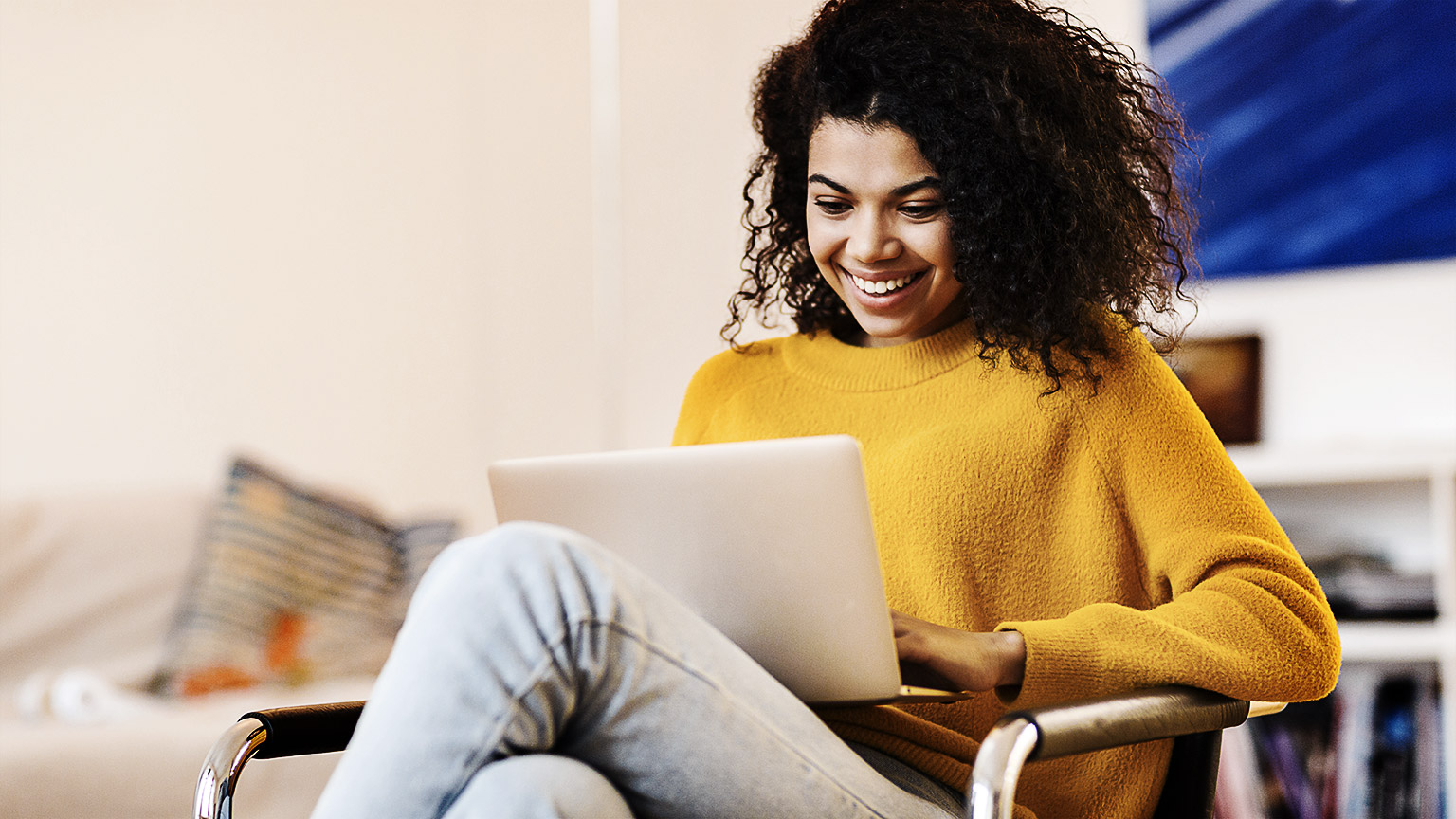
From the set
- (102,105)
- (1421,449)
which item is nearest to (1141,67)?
(1421,449)

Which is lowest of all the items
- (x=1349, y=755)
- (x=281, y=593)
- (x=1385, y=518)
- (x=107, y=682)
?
(x=1349, y=755)

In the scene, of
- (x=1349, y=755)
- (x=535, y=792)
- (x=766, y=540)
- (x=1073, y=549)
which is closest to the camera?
(x=535, y=792)

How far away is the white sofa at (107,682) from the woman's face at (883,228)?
114 cm

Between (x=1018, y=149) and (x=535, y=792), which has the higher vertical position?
(x=1018, y=149)

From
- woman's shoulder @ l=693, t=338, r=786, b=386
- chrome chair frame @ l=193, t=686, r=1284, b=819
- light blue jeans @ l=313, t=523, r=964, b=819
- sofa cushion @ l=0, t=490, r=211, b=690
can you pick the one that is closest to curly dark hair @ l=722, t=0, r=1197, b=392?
woman's shoulder @ l=693, t=338, r=786, b=386

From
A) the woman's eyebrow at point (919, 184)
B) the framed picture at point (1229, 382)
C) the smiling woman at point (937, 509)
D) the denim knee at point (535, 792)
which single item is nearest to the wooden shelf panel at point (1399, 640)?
the framed picture at point (1229, 382)

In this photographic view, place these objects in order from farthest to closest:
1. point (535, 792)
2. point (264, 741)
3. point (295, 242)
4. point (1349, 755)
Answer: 1. point (295, 242)
2. point (1349, 755)
3. point (264, 741)
4. point (535, 792)

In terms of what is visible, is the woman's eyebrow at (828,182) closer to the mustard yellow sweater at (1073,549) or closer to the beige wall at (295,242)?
the mustard yellow sweater at (1073,549)

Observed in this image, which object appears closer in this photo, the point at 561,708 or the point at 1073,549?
the point at 561,708

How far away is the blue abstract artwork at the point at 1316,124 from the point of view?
2.22 meters

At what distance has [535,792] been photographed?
2.45ft

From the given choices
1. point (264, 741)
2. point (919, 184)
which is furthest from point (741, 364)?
point (264, 741)

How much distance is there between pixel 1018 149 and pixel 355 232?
1876 millimetres

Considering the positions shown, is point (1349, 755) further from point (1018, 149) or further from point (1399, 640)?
point (1018, 149)
